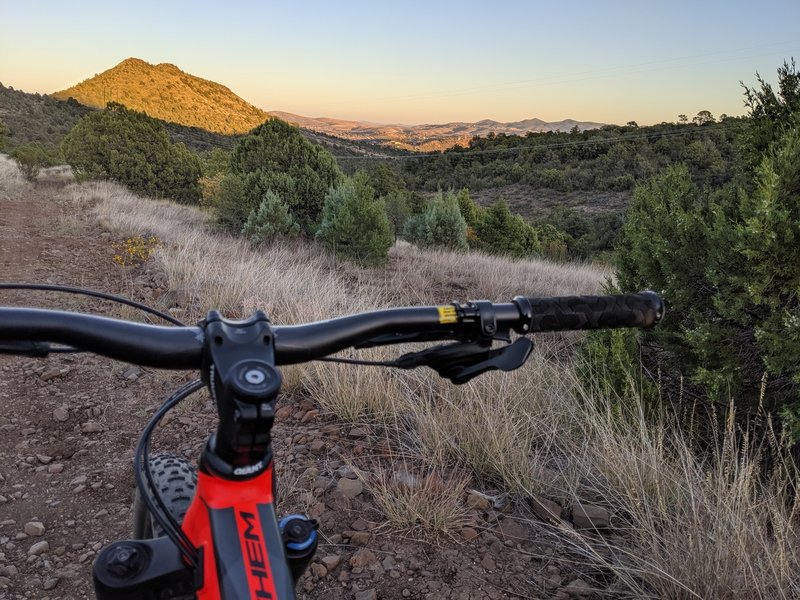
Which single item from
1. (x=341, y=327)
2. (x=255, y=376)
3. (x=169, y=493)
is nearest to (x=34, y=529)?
(x=169, y=493)

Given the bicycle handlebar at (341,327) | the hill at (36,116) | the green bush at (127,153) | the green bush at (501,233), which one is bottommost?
the green bush at (501,233)

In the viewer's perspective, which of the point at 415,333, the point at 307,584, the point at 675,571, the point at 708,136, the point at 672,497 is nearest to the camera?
the point at 415,333

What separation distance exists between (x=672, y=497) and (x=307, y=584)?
1.52 m

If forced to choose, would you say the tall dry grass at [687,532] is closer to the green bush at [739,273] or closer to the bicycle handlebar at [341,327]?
the green bush at [739,273]

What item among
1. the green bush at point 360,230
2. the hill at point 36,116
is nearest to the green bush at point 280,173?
the green bush at point 360,230

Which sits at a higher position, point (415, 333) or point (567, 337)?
point (415, 333)

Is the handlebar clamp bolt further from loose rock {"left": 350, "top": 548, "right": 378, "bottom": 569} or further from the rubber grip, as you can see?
loose rock {"left": 350, "top": 548, "right": 378, "bottom": 569}

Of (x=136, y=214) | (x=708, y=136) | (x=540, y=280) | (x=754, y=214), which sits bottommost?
(x=540, y=280)

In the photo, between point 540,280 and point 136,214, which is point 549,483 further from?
point 136,214

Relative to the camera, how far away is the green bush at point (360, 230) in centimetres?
1002

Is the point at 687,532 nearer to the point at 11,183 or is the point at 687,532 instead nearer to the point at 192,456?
the point at 192,456

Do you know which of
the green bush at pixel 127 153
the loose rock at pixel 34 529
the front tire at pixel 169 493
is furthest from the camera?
the green bush at pixel 127 153

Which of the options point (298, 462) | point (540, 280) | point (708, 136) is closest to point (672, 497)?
point (298, 462)

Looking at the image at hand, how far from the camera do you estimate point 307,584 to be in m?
2.00
